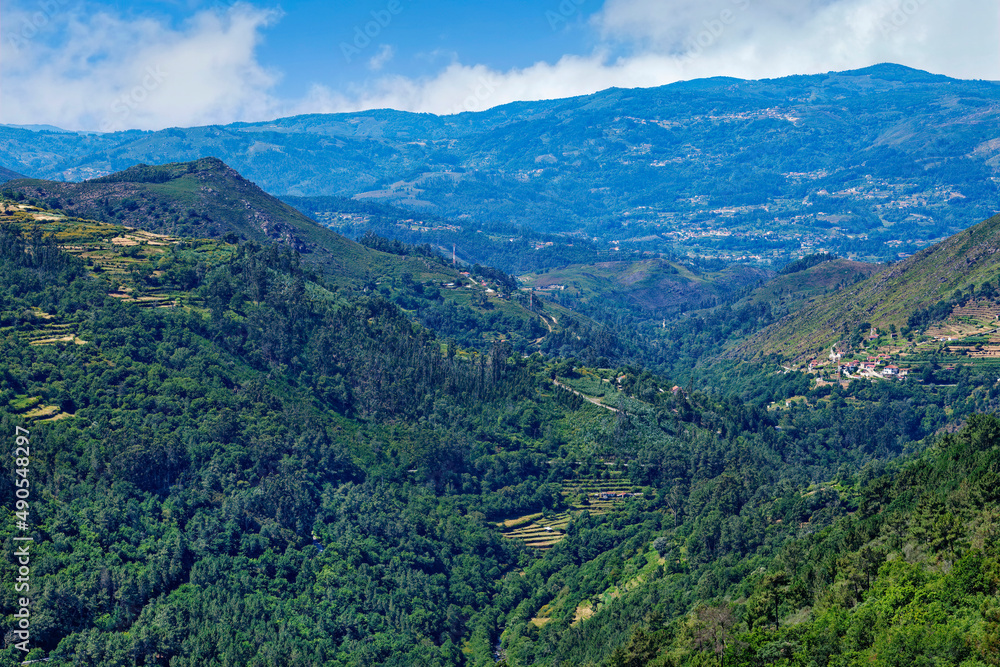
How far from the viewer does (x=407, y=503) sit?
10712 centimetres

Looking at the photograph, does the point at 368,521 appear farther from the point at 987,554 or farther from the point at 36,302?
the point at 987,554

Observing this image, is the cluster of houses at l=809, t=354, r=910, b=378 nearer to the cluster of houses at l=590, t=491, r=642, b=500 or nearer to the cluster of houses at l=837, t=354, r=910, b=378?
the cluster of houses at l=837, t=354, r=910, b=378

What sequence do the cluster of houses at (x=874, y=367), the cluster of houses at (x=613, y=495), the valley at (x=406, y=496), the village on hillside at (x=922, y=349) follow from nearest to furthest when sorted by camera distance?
the valley at (x=406, y=496) < the cluster of houses at (x=613, y=495) < the village on hillside at (x=922, y=349) < the cluster of houses at (x=874, y=367)

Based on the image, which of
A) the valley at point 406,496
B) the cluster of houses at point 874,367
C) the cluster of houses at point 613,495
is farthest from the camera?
the cluster of houses at point 874,367

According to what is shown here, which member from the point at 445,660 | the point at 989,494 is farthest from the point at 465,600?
the point at 989,494

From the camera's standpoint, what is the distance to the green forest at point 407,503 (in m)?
61.2

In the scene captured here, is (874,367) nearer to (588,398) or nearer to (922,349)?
(922,349)

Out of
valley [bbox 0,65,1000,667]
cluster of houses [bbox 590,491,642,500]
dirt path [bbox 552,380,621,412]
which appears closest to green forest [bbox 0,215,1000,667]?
valley [bbox 0,65,1000,667]

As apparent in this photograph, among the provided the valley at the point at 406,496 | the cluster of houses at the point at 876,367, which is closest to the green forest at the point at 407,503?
the valley at the point at 406,496

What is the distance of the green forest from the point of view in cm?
6116

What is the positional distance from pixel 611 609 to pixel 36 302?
78742 millimetres

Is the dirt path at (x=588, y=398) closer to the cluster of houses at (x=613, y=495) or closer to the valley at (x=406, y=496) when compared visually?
the valley at (x=406, y=496)

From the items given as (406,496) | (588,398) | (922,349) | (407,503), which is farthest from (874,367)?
(407,503)

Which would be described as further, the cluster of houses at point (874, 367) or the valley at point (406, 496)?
the cluster of houses at point (874, 367)
